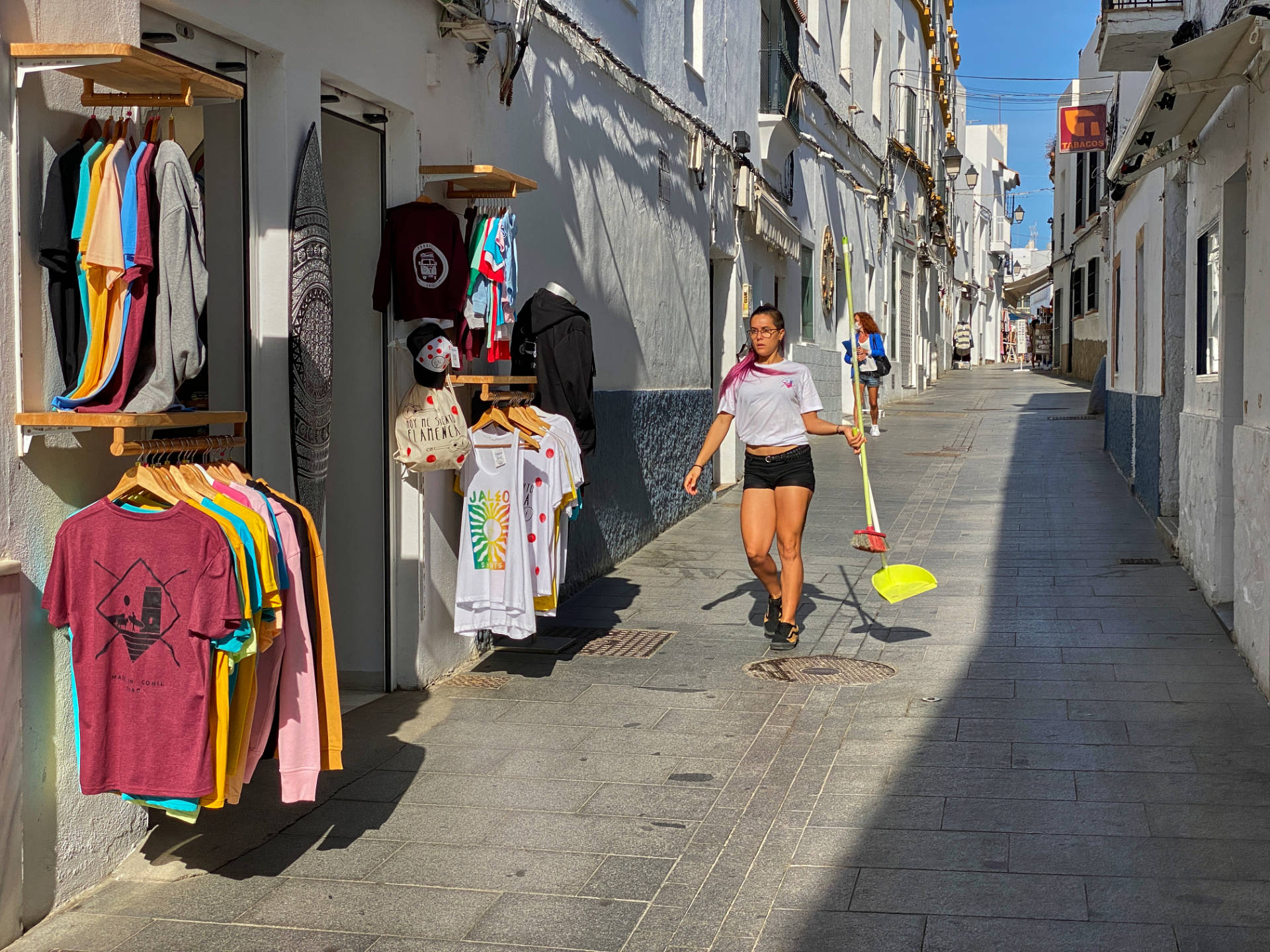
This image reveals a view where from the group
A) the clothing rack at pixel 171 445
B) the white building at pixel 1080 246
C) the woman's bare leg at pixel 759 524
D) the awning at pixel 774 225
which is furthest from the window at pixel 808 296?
the clothing rack at pixel 171 445

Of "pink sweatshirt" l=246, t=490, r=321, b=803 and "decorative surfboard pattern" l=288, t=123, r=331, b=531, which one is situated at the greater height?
"decorative surfboard pattern" l=288, t=123, r=331, b=531

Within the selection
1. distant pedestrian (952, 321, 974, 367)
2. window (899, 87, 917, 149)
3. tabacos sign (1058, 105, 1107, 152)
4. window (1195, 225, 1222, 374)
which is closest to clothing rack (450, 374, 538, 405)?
window (1195, 225, 1222, 374)

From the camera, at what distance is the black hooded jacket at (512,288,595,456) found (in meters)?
7.10

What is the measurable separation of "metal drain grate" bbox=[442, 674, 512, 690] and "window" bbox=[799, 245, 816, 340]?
42.9 feet

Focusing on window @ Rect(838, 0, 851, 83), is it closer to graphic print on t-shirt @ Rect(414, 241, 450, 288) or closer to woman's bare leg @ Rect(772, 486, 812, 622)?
woman's bare leg @ Rect(772, 486, 812, 622)

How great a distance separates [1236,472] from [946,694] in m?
2.05

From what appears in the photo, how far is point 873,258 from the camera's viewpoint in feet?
82.9

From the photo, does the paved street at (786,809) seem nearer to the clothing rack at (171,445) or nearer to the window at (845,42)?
the clothing rack at (171,445)

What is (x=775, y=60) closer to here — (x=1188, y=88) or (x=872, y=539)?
(x=1188, y=88)

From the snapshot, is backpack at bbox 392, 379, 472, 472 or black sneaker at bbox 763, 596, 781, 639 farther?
black sneaker at bbox 763, 596, 781, 639

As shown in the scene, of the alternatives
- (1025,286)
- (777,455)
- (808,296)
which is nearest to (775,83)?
(808,296)

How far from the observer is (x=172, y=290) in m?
3.87

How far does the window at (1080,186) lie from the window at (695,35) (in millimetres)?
19454

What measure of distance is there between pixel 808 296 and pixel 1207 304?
35.2ft
